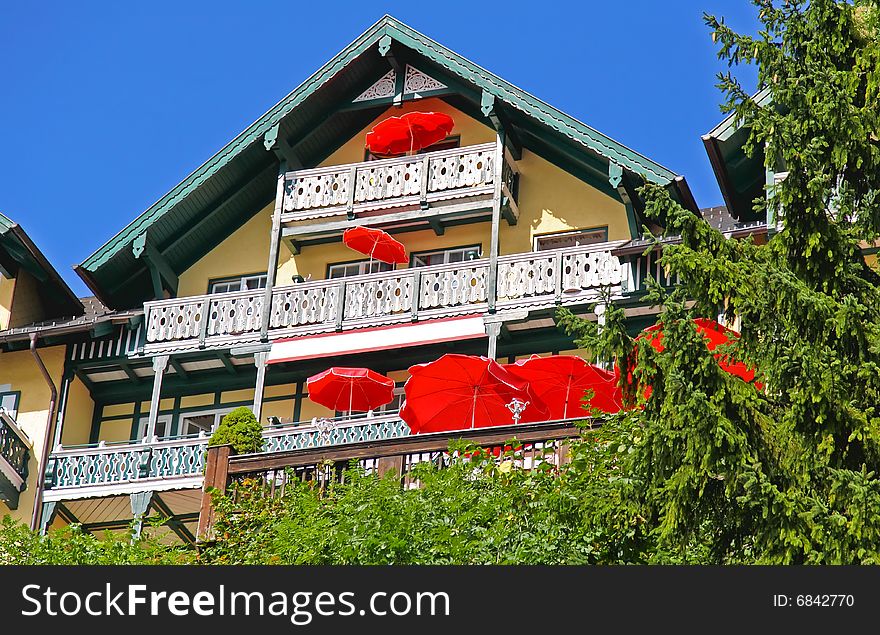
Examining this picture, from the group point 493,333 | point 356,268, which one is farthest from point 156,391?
point 493,333

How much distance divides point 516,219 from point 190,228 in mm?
6305

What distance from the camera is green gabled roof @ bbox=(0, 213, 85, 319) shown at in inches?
1298

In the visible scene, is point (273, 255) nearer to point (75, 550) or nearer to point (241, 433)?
point (241, 433)

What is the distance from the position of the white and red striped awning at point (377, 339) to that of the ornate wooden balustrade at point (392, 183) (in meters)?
2.54

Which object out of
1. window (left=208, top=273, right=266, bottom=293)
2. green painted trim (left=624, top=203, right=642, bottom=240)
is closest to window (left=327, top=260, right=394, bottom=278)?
window (left=208, top=273, right=266, bottom=293)

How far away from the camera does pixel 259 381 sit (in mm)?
30594

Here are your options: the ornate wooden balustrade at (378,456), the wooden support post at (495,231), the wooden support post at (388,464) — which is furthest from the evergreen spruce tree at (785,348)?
the wooden support post at (495,231)

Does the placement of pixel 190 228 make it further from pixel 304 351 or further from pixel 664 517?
pixel 664 517

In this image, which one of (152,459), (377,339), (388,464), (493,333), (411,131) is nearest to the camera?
(388,464)

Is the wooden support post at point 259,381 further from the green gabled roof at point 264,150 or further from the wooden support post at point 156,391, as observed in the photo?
the green gabled roof at point 264,150

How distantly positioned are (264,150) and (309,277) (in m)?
2.60

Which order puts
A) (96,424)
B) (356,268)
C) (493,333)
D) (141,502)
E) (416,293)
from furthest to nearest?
(96,424) → (356,268) → (416,293) → (141,502) → (493,333)

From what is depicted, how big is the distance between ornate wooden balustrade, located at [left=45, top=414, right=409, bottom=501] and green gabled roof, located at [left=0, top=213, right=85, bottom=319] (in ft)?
11.8

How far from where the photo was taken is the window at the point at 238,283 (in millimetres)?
33375
